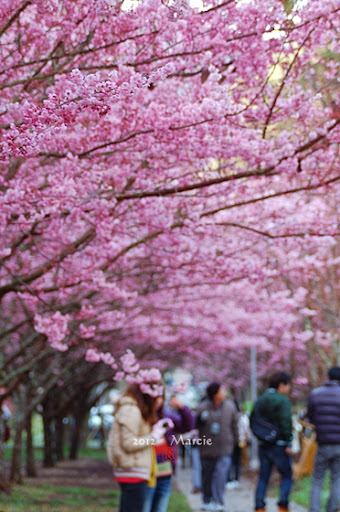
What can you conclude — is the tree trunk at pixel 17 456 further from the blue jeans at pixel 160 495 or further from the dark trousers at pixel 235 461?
the blue jeans at pixel 160 495

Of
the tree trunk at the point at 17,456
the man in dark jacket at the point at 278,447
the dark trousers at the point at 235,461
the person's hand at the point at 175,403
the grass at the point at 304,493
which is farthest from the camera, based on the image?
the dark trousers at the point at 235,461

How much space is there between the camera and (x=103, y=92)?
158 inches

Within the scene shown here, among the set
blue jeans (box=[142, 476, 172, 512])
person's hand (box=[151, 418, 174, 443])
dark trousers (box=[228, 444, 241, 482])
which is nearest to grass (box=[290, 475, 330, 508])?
dark trousers (box=[228, 444, 241, 482])

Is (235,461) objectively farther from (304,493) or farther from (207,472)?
(207,472)

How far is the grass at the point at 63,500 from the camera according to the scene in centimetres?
1175

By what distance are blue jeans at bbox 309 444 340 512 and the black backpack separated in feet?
2.55

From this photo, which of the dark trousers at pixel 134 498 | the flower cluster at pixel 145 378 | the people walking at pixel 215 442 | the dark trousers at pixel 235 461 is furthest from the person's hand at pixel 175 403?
the dark trousers at pixel 235 461

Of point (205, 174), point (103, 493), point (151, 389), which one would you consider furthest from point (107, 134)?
point (103, 493)

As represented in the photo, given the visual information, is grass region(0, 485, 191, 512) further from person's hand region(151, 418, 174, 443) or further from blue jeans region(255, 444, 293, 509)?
person's hand region(151, 418, 174, 443)

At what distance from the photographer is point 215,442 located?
36.2 feet

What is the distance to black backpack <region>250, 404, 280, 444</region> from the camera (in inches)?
Answer: 387

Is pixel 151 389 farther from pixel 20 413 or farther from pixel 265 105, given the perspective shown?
pixel 20 413

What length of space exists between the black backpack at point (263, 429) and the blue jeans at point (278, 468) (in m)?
0.15

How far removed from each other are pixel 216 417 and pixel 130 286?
11.9 feet
